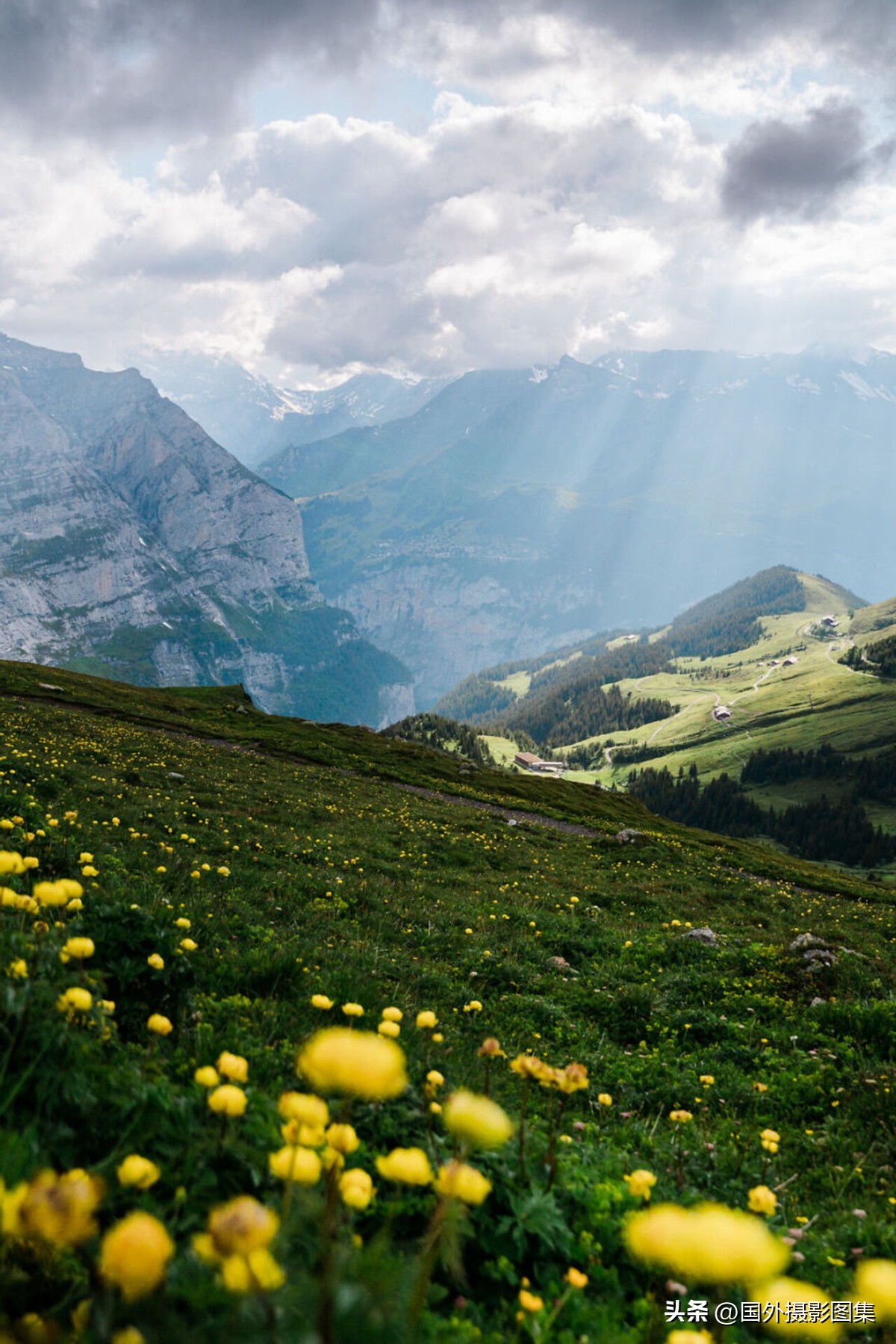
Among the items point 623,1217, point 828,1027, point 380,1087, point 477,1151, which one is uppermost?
point 380,1087

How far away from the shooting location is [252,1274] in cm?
157

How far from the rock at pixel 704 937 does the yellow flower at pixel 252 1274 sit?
1476 centimetres

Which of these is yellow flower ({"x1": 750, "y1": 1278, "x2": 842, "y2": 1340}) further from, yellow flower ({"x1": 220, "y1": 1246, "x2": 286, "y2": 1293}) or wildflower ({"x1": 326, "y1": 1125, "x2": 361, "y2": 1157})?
yellow flower ({"x1": 220, "y1": 1246, "x2": 286, "y2": 1293})

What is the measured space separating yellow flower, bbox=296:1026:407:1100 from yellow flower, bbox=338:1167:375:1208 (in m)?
0.85

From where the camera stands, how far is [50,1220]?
144cm

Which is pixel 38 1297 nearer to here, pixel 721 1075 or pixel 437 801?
pixel 721 1075

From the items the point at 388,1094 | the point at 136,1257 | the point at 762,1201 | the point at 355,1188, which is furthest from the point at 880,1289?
the point at 136,1257

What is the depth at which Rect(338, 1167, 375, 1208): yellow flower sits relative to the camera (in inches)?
93.4

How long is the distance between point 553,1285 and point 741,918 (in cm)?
2020

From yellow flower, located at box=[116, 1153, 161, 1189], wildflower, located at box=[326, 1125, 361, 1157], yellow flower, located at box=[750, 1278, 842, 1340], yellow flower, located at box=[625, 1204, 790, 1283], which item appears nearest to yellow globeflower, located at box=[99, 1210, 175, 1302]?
yellow flower, located at box=[116, 1153, 161, 1189]

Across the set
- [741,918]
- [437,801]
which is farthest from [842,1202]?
[437,801]

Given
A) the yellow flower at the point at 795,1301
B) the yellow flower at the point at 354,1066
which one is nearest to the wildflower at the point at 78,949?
the yellow flower at the point at 354,1066

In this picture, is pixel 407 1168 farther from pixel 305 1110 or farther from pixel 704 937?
pixel 704 937

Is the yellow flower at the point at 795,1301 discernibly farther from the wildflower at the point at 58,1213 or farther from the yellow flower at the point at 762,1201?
the wildflower at the point at 58,1213
